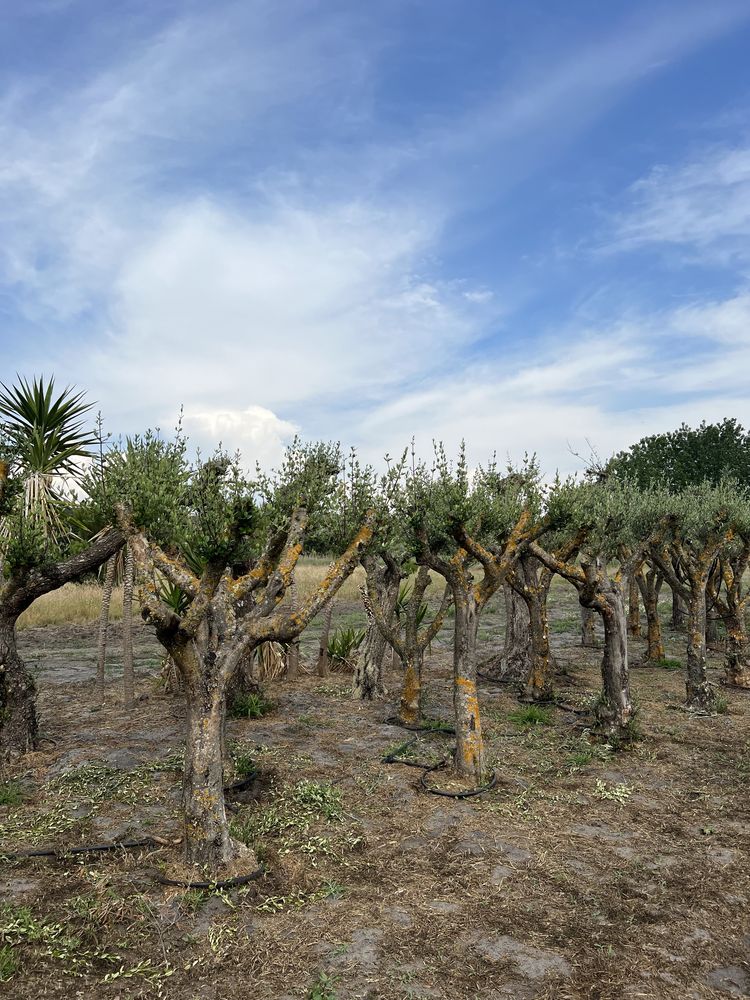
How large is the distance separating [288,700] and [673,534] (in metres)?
13.2

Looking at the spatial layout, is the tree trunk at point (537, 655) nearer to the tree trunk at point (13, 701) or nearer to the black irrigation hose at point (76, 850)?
the black irrigation hose at point (76, 850)

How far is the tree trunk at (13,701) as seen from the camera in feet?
44.3

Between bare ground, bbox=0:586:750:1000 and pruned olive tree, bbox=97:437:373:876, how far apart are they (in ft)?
4.07

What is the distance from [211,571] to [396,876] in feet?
16.2

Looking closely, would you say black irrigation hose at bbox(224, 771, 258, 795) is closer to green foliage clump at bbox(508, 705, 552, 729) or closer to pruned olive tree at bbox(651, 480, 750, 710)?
green foliage clump at bbox(508, 705, 552, 729)

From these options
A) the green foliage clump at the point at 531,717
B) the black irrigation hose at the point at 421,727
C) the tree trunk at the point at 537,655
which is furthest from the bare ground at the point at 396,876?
the tree trunk at the point at 537,655

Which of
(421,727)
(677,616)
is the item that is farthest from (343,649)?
(677,616)

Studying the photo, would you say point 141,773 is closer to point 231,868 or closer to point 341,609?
point 231,868

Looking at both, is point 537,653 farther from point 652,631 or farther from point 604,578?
point 652,631

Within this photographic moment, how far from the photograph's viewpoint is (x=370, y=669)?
19641mm

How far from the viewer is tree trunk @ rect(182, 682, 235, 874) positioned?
8.88 metres

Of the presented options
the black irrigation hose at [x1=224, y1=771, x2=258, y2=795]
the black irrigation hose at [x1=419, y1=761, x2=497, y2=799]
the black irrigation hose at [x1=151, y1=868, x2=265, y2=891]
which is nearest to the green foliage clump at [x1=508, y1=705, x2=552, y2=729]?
the black irrigation hose at [x1=419, y1=761, x2=497, y2=799]

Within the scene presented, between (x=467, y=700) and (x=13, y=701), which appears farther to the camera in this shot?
(x=13, y=701)

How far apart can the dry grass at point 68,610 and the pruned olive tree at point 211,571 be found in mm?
22800
